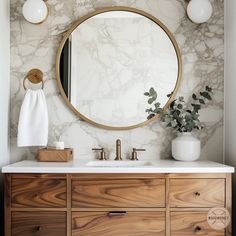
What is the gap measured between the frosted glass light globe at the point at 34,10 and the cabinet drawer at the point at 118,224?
1.42 m

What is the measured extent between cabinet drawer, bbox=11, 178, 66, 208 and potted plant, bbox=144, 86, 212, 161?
872 millimetres

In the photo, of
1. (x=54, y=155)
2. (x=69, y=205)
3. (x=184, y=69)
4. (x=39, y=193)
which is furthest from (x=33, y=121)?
(x=184, y=69)

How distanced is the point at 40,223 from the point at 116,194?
0.49 meters

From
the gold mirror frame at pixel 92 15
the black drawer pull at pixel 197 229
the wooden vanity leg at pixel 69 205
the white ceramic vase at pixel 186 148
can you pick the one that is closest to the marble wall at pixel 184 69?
the gold mirror frame at pixel 92 15

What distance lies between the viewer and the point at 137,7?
2.66 metres

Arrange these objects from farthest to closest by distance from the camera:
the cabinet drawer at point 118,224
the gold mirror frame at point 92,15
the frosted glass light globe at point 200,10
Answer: the gold mirror frame at point 92,15
the frosted glass light globe at point 200,10
the cabinet drawer at point 118,224

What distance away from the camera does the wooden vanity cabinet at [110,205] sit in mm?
2092

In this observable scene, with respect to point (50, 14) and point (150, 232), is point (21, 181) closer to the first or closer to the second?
point (150, 232)

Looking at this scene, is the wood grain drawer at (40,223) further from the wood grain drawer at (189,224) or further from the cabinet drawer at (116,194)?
the wood grain drawer at (189,224)

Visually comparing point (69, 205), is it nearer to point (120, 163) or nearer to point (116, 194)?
point (116, 194)

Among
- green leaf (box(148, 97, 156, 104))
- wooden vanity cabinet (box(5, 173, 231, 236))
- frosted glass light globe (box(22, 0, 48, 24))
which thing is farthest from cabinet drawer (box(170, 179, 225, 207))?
frosted glass light globe (box(22, 0, 48, 24))

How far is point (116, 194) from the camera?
210cm

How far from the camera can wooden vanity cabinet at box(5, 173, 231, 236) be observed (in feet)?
6.86

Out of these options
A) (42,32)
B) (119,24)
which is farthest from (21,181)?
(119,24)
